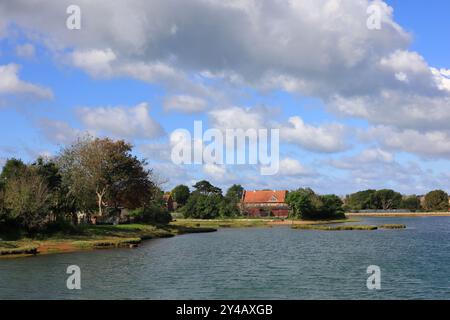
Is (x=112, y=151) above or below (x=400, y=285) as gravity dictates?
above

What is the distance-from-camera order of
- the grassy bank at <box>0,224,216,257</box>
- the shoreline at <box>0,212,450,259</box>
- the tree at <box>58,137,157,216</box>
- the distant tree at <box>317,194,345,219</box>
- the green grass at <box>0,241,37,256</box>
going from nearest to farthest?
the green grass at <box>0,241,37,256</box> < the shoreline at <box>0,212,450,259</box> < the grassy bank at <box>0,224,216,257</box> < the tree at <box>58,137,157,216</box> < the distant tree at <box>317,194,345,219</box>

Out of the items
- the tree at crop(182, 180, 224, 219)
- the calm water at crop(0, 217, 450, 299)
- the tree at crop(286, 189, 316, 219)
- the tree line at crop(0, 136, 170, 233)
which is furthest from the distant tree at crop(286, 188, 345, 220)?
the calm water at crop(0, 217, 450, 299)

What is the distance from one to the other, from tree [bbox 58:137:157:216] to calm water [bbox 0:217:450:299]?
3079 cm

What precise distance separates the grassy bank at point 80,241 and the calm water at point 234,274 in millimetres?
3753

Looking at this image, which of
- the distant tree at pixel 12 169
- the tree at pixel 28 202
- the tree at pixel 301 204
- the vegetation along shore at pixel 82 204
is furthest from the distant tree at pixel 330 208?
the tree at pixel 28 202

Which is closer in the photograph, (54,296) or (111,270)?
(54,296)

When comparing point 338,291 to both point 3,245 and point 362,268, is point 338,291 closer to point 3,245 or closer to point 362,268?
point 362,268

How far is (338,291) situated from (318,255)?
2345cm

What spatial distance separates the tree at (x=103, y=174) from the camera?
300 feet

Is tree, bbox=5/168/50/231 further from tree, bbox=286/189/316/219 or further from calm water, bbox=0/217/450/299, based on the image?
tree, bbox=286/189/316/219

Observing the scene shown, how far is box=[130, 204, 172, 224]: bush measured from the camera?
10762 centimetres
